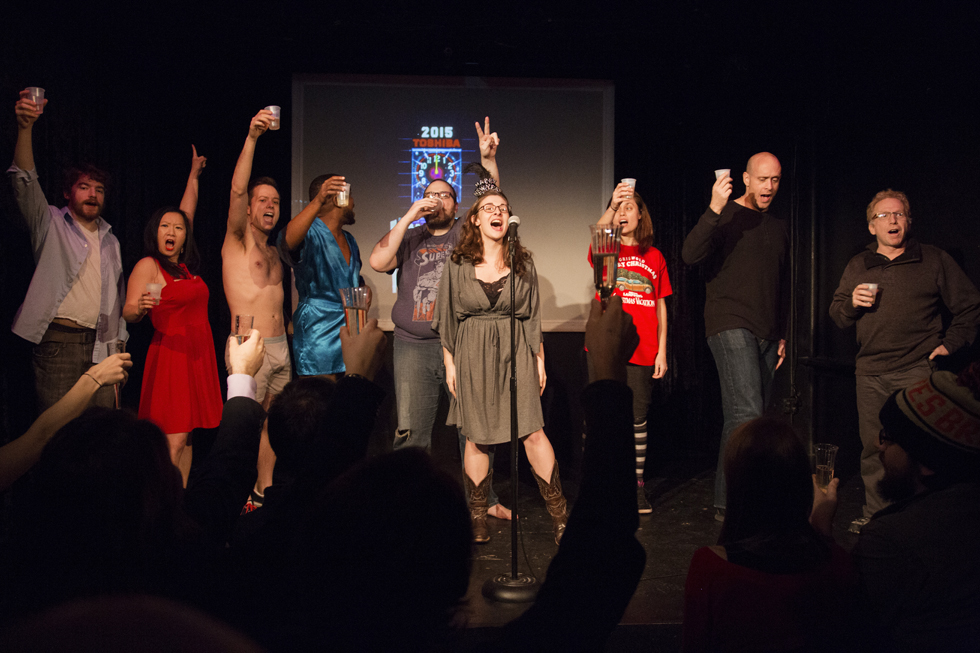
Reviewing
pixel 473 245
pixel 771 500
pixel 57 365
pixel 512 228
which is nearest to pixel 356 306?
pixel 512 228

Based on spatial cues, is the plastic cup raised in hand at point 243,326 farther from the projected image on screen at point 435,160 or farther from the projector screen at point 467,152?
the projected image on screen at point 435,160

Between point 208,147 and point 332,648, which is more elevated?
point 208,147

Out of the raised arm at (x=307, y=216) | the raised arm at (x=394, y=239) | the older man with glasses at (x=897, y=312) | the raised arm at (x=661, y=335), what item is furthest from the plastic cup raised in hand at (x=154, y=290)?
the older man with glasses at (x=897, y=312)

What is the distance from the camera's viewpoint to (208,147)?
15.9 ft

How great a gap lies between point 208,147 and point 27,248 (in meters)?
1.59

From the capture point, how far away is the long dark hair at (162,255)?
367cm

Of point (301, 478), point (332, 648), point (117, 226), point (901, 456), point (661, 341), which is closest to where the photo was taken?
point (332, 648)

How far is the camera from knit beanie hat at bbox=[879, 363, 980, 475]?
4.69 feet

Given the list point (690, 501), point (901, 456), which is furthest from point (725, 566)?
point (690, 501)

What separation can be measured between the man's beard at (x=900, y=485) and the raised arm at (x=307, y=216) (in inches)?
115

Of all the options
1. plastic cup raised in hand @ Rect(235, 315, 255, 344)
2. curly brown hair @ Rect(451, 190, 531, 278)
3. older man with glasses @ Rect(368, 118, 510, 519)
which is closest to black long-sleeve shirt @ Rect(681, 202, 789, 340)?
curly brown hair @ Rect(451, 190, 531, 278)

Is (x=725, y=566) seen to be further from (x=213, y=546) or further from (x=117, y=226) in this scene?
(x=117, y=226)

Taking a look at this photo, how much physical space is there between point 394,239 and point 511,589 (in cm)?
186

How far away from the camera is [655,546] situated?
341 centimetres
